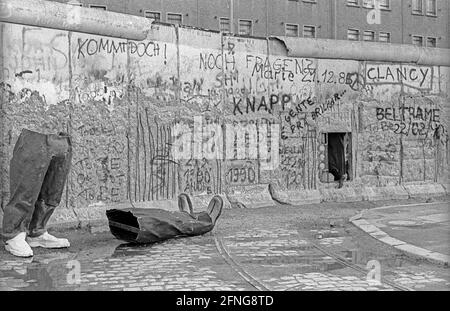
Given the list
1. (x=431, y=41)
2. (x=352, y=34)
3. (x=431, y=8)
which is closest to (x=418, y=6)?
(x=431, y=8)

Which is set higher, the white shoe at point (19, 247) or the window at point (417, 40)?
the window at point (417, 40)

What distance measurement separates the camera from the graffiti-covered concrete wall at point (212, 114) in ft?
37.8

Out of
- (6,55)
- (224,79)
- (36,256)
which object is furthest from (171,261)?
(224,79)

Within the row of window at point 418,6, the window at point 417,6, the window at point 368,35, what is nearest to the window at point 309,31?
the row of window at point 418,6

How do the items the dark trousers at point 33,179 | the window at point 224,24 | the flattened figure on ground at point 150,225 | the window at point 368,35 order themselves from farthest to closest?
Result: the window at point 368,35 < the window at point 224,24 < the flattened figure on ground at point 150,225 < the dark trousers at point 33,179

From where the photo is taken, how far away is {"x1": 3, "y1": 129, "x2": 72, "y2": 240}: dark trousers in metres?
9.20

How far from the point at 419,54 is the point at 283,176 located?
524 cm

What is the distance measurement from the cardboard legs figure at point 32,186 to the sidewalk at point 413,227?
521cm

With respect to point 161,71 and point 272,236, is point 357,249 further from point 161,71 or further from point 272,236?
point 161,71

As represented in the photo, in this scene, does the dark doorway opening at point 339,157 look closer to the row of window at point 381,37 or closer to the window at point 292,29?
the window at point 292,29

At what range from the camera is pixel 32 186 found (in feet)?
30.2

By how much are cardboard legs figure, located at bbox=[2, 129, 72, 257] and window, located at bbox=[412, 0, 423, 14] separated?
166 ft

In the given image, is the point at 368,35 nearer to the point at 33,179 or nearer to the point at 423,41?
the point at 423,41

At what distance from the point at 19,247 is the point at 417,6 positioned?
52.3m
